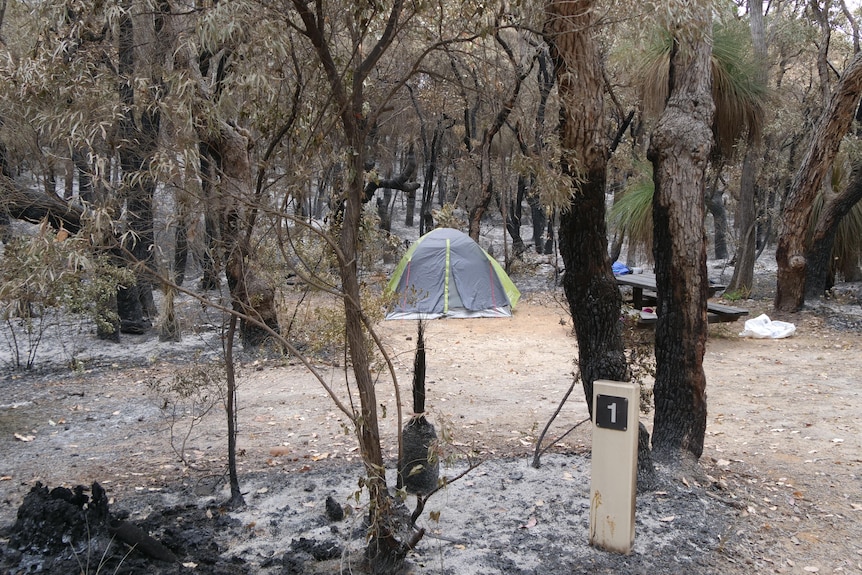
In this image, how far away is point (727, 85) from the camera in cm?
862

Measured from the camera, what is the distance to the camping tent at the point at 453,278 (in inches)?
482

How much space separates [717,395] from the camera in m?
7.00

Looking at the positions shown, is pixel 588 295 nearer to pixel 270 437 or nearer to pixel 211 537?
pixel 211 537

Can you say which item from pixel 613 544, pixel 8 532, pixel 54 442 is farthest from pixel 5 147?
pixel 613 544

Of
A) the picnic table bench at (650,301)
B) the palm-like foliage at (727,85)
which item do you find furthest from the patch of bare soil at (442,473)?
the palm-like foliage at (727,85)

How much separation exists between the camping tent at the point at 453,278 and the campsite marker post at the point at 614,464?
28.3 ft

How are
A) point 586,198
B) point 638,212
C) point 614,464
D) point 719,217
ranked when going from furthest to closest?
point 719,217, point 638,212, point 586,198, point 614,464

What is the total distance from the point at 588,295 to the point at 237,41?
237cm

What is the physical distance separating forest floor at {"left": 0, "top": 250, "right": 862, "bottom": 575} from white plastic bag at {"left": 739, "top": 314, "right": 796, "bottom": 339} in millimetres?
1019

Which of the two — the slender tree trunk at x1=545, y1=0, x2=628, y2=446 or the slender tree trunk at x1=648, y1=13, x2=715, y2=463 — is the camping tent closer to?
the slender tree trunk at x1=648, y1=13, x2=715, y2=463

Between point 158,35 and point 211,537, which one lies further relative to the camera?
point 158,35

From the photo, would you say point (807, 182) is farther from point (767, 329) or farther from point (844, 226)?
point (844, 226)

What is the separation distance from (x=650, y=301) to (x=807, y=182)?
2.94 m

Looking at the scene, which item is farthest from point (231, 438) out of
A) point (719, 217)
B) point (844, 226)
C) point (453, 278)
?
point (719, 217)
